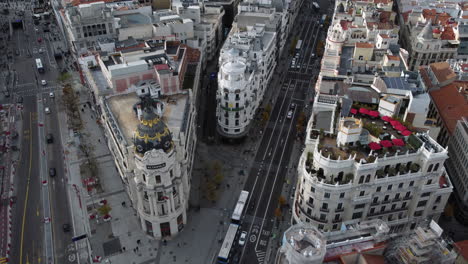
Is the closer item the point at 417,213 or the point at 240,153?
the point at 417,213

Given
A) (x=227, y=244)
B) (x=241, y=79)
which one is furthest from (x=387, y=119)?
(x=227, y=244)

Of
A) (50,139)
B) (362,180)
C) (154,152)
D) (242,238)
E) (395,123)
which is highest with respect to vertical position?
(395,123)

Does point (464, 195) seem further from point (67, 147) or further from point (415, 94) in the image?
point (67, 147)

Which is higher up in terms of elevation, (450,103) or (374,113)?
(374,113)

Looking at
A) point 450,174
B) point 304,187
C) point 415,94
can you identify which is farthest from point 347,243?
point 450,174

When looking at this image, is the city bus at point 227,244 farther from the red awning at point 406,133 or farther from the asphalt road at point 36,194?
the red awning at point 406,133

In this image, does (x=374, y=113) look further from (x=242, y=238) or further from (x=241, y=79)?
(x=242, y=238)
